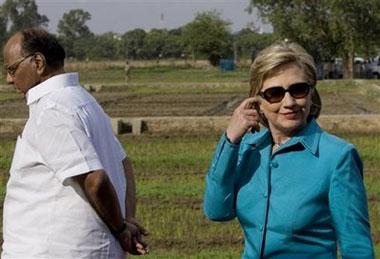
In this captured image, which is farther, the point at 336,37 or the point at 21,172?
the point at 336,37

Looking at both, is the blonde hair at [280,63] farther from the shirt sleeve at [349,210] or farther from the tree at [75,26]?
the tree at [75,26]

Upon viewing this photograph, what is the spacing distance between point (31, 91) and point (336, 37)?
43858mm

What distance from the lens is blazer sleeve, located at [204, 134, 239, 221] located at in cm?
303

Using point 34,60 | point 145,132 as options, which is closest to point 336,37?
point 145,132

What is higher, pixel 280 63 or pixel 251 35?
pixel 280 63

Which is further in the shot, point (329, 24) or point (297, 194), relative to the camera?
point (329, 24)

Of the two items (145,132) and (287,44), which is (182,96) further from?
(287,44)

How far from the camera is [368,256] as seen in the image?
287 cm

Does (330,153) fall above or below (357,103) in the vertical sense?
above

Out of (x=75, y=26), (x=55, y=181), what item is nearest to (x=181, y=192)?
(x=55, y=181)

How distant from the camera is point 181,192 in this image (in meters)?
10.8

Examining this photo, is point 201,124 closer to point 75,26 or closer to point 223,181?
point 223,181

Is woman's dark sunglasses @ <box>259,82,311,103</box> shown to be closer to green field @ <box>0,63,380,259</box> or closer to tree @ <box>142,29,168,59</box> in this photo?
green field @ <box>0,63,380,259</box>

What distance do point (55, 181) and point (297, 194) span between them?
887mm
